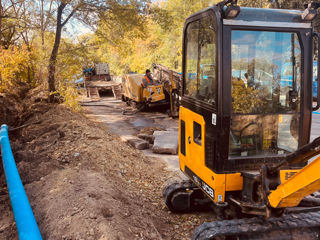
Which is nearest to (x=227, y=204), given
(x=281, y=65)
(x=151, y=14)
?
(x=281, y=65)

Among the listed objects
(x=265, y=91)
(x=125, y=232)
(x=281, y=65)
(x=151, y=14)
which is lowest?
(x=125, y=232)

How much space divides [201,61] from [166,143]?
5905mm

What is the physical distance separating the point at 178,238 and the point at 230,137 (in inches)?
73.9

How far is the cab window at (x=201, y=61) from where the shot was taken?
367cm

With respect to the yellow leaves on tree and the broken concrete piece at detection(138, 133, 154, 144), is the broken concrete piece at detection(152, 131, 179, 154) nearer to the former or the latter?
the broken concrete piece at detection(138, 133, 154, 144)

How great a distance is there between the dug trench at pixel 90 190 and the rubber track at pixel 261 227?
46.0 inches

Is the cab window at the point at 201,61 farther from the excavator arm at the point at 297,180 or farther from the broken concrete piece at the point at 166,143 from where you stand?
the broken concrete piece at the point at 166,143

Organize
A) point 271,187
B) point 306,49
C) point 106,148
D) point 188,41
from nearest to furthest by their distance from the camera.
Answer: point 271,187, point 306,49, point 188,41, point 106,148

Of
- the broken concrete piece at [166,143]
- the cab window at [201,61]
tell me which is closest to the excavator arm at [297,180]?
the cab window at [201,61]

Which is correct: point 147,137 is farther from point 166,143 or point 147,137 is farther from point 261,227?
point 261,227

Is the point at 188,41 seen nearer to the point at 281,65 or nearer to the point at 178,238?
the point at 281,65

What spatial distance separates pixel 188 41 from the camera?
4.48 m

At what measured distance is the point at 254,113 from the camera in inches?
143

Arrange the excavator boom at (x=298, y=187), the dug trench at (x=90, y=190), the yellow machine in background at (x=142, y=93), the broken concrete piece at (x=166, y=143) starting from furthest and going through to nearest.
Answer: the yellow machine in background at (x=142, y=93)
the broken concrete piece at (x=166, y=143)
the dug trench at (x=90, y=190)
the excavator boom at (x=298, y=187)
